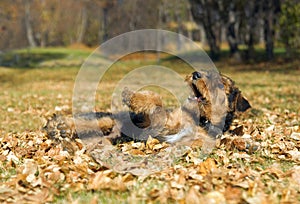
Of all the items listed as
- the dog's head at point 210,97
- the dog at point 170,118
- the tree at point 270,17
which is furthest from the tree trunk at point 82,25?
the dog's head at point 210,97

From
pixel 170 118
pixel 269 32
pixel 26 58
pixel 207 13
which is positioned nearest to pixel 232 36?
pixel 207 13

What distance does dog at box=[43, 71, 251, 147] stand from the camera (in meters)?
A: 4.76

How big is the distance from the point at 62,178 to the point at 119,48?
38.3 meters

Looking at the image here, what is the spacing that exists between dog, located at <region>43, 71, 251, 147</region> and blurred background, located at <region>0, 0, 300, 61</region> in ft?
62.9

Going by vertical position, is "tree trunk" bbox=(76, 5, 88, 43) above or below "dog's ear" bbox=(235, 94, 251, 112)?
above

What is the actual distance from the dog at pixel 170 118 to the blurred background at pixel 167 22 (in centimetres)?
1918

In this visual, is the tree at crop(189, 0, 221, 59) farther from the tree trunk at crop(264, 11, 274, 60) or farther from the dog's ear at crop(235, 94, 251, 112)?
the dog's ear at crop(235, 94, 251, 112)

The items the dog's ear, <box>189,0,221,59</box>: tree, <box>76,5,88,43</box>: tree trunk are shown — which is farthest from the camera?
<box>76,5,88,43</box>: tree trunk

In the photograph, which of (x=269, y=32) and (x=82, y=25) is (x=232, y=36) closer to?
(x=269, y=32)

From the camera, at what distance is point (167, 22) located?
1807 inches

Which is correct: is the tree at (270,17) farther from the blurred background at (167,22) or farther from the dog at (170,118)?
the dog at (170,118)

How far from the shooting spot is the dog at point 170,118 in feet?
15.6

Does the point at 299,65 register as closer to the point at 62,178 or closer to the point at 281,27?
the point at 281,27

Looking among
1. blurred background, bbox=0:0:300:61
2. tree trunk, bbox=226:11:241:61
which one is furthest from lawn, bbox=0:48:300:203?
tree trunk, bbox=226:11:241:61
